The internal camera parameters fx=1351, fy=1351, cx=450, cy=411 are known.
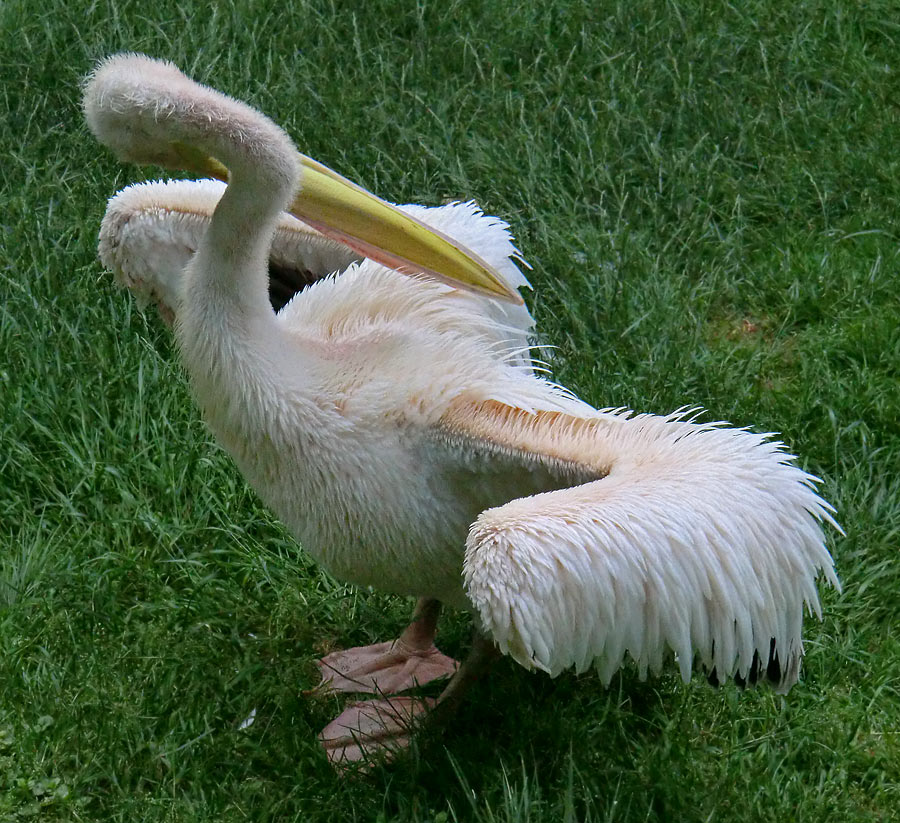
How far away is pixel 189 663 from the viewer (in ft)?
11.0

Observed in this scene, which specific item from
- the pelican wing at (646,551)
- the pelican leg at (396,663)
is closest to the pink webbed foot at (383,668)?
the pelican leg at (396,663)

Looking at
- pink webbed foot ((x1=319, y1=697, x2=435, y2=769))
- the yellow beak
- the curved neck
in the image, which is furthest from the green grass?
the yellow beak

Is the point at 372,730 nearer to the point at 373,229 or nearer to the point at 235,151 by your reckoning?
the point at 373,229

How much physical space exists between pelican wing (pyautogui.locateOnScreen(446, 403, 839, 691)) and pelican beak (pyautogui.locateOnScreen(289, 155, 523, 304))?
38cm

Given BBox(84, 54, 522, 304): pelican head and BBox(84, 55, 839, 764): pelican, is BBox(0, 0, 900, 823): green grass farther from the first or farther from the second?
BBox(84, 54, 522, 304): pelican head

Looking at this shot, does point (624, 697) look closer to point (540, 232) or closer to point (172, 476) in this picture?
point (172, 476)

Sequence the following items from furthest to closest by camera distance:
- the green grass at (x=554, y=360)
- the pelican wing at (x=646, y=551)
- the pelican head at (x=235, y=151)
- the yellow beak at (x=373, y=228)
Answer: the green grass at (x=554, y=360) < the yellow beak at (x=373, y=228) < the pelican head at (x=235, y=151) < the pelican wing at (x=646, y=551)

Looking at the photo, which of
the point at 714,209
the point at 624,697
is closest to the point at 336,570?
the point at 624,697

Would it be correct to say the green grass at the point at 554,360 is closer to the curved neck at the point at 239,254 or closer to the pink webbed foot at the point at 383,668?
the pink webbed foot at the point at 383,668

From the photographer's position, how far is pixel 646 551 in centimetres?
246

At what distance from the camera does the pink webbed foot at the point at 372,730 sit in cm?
314

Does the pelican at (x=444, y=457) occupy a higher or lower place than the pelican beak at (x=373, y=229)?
lower

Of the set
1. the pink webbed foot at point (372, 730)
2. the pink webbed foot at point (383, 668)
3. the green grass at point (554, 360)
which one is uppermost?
the green grass at point (554, 360)

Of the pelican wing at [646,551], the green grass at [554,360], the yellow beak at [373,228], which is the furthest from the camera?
the green grass at [554,360]
